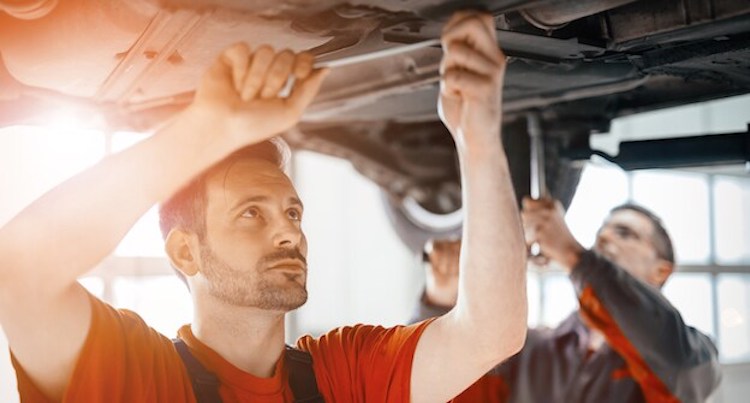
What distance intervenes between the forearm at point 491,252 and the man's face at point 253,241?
159mm

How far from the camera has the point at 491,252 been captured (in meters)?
0.68

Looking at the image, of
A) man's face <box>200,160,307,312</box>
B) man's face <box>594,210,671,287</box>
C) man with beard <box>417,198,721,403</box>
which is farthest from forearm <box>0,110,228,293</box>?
man's face <box>594,210,671,287</box>

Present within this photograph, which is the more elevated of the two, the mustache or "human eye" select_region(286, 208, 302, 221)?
"human eye" select_region(286, 208, 302, 221)

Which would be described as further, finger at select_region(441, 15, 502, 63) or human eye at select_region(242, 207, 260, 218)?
human eye at select_region(242, 207, 260, 218)

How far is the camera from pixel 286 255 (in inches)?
28.5

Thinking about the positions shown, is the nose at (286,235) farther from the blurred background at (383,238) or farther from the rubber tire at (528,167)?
the rubber tire at (528,167)

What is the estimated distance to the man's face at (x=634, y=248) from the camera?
4.58 ft

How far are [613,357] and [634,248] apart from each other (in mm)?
216

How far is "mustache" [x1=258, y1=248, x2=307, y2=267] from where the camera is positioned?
72 centimetres

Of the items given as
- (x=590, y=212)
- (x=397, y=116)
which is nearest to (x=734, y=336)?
(x=590, y=212)

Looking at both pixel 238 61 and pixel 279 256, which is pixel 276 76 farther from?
pixel 279 256

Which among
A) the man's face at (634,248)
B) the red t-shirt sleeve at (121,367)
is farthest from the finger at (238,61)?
the man's face at (634,248)

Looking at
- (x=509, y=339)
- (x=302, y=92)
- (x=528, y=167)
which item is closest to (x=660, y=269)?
(x=528, y=167)

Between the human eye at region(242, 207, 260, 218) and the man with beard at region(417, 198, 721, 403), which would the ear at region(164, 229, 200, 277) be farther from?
the man with beard at region(417, 198, 721, 403)
